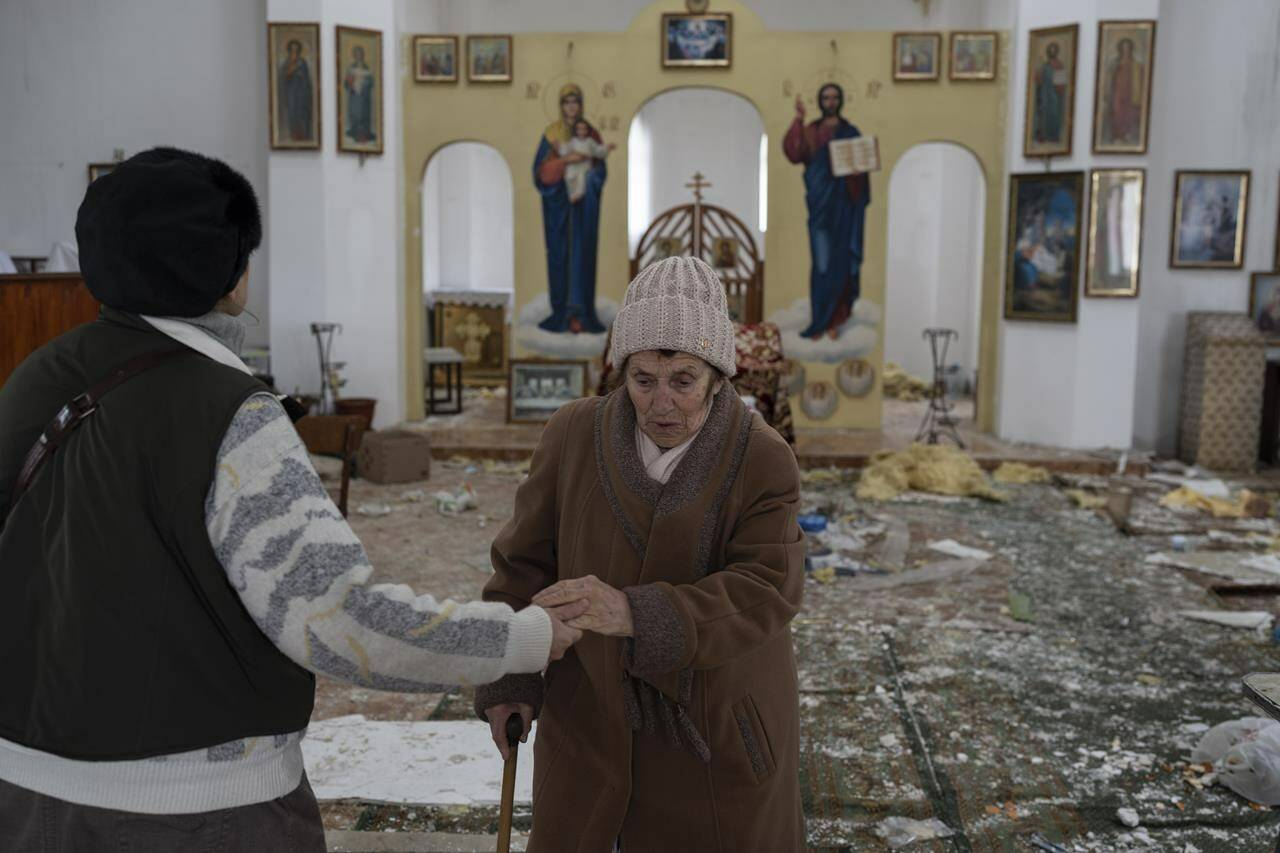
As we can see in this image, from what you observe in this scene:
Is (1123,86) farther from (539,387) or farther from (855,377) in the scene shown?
(539,387)

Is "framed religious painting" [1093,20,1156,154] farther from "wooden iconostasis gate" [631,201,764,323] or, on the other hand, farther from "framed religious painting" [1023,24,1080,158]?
"wooden iconostasis gate" [631,201,764,323]

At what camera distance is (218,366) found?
1.82 metres

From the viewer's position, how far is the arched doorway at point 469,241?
1684 cm

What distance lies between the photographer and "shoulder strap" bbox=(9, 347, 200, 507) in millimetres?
1739

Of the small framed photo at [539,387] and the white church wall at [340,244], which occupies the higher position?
the white church wall at [340,244]

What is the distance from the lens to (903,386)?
16.9 m

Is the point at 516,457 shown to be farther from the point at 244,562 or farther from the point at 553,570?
the point at 244,562

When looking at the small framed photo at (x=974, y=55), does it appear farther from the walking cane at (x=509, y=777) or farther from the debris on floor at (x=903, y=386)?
the walking cane at (x=509, y=777)

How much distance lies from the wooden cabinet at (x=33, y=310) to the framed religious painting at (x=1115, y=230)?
9935mm

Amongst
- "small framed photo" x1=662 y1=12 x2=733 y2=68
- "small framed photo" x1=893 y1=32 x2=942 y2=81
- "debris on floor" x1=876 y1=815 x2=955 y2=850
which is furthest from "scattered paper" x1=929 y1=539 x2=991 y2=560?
"small framed photo" x1=662 y1=12 x2=733 y2=68

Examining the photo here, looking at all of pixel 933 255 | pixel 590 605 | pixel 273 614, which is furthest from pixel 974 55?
pixel 273 614

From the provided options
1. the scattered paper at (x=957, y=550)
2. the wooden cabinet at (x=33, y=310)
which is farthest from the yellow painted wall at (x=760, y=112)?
the wooden cabinet at (x=33, y=310)

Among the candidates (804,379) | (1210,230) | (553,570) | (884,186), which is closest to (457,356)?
(804,379)

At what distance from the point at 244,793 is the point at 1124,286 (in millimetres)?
11925
